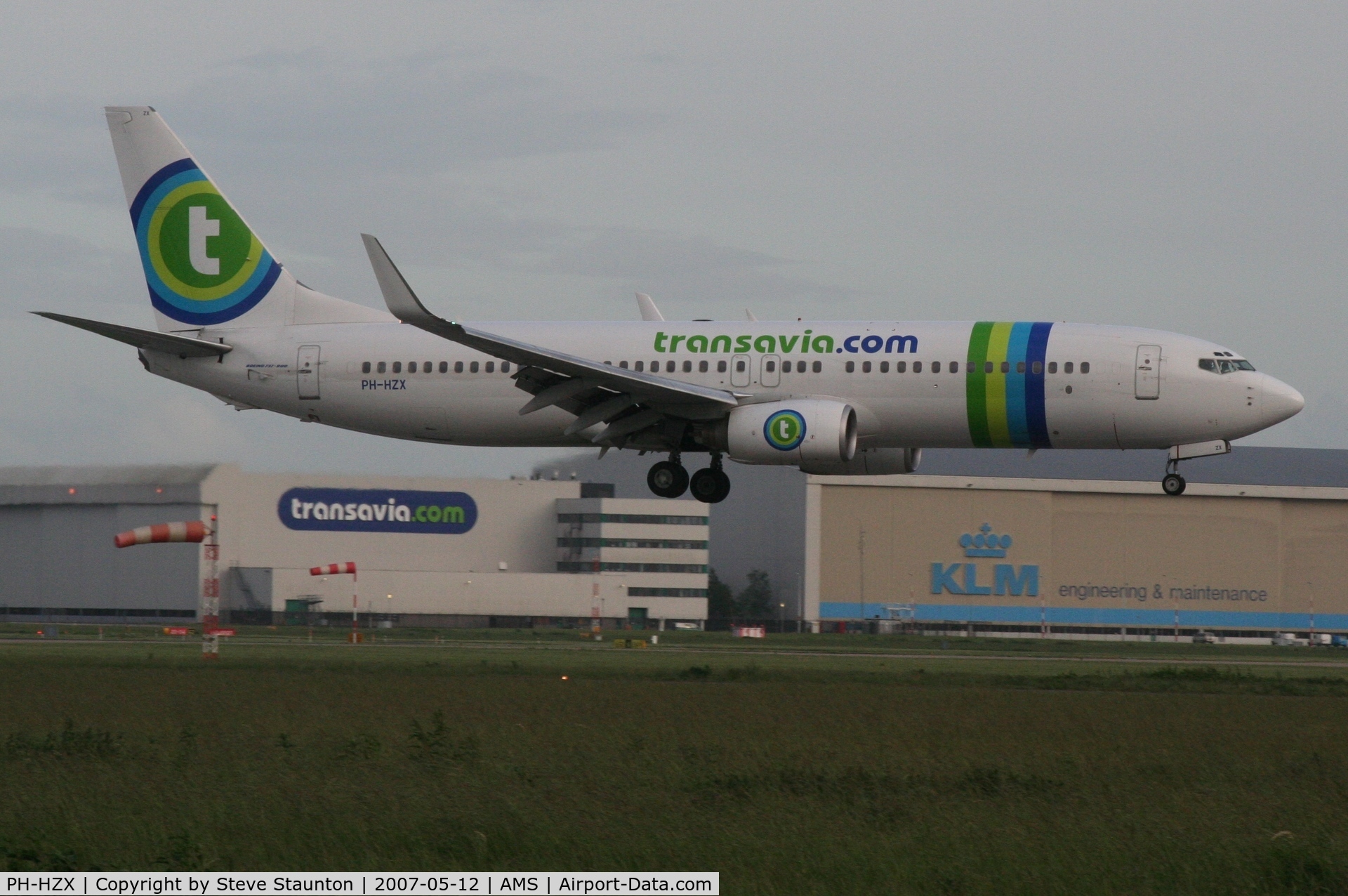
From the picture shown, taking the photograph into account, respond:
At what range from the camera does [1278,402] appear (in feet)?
110

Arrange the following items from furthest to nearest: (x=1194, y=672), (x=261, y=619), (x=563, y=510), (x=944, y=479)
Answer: (x=944, y=479) → (x=563, y=510) → (x=261, y=619) → (x=1194, y=672)

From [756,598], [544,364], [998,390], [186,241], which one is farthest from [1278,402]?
[756,598]

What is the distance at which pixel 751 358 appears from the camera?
34.9m

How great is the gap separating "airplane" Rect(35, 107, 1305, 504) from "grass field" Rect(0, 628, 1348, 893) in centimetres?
520

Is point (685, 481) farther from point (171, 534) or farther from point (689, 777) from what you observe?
point (689, 777)

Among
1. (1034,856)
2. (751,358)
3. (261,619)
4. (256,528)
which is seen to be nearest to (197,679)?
(751,358)

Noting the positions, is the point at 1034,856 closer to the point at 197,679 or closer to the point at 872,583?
the point at 197,679

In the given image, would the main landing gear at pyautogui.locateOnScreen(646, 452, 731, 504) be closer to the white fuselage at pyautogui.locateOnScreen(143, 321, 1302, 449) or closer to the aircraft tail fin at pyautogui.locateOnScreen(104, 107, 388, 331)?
the white fuselage at pyautogui.locateOnScreen(143, 321, 1302, 449)

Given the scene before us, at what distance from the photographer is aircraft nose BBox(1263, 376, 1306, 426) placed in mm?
33406

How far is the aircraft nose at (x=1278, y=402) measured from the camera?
110 ft

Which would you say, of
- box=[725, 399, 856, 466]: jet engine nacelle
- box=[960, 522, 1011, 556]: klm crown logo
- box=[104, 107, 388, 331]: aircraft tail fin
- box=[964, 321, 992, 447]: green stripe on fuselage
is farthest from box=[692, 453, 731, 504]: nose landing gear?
Result: box=[960, 522, 1011, 556]: klm crown logo

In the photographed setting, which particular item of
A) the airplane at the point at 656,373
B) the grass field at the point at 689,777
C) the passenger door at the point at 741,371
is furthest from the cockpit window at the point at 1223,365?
the passenger door at the point at 741,371

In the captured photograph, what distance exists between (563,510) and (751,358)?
237 feet

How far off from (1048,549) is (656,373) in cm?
8411
